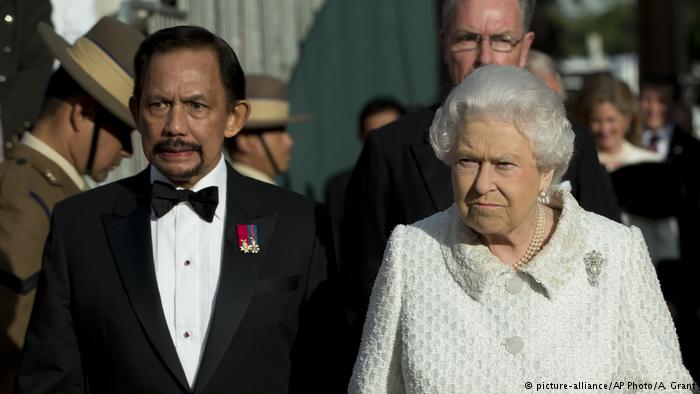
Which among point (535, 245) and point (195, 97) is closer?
point (535, 245)

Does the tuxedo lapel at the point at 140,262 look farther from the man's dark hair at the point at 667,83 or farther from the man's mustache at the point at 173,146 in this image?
the man's dark hair at the point at 667,83

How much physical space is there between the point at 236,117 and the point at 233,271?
0.59m

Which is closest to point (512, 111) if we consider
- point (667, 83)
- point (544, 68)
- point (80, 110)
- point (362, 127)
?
point (80, 110)

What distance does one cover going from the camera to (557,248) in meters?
4.01

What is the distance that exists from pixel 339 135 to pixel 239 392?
612cm

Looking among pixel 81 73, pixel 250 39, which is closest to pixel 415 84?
pixel 250 39

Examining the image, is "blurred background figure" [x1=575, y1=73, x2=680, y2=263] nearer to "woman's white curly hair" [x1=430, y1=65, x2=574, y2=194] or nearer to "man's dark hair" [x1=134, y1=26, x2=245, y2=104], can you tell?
"man's dark hair" [x1=134, y1=26, x2=245, y2=104]

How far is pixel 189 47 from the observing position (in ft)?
14.9

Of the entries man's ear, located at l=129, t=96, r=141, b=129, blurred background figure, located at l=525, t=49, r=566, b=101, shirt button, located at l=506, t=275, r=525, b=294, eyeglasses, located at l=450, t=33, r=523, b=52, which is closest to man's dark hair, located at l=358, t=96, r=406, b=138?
blurred background figure, located at l=525, t=49, r=566, b=101

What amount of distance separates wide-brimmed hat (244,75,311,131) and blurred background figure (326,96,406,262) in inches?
43.1

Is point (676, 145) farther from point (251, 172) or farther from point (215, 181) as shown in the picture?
point (215, 181)

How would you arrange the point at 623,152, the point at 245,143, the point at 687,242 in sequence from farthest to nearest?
1. the point at 623,152
2. the point at 687,242
3. the point at 245,143

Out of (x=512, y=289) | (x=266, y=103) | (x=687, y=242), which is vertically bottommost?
(x=687, y=242)

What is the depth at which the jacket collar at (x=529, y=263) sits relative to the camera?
3971mm
